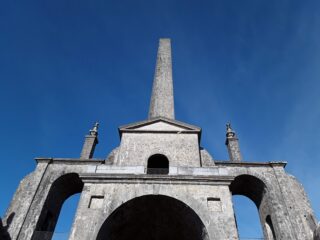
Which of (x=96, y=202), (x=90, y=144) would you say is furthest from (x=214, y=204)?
(x=90, y=144)

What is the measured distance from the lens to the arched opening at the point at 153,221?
37.8ft

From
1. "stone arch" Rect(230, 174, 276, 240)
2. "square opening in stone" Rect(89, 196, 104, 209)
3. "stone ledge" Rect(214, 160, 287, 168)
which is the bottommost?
"square opening in stone" Rect(89, 196, 104, 209)

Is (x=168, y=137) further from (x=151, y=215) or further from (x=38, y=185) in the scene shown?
(x=38, y=185)

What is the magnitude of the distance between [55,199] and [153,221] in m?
7.07

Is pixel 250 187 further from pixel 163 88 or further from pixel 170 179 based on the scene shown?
pixel 163 88

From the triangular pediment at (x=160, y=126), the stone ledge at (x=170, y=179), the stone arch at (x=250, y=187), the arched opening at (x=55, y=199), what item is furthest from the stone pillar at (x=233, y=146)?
the arched opening at (x=55, y=199)

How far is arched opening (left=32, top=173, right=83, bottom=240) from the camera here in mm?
15133

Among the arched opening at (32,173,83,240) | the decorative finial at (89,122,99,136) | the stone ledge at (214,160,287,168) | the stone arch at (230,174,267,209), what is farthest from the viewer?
the decorative finial at (89,122,99,136)

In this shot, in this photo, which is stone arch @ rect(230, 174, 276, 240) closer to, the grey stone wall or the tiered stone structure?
the tiered stone structure

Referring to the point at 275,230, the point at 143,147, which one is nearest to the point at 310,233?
the point at 275,230

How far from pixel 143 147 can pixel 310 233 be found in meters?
9.40

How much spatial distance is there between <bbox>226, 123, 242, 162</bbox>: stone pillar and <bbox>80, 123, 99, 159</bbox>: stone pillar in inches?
376

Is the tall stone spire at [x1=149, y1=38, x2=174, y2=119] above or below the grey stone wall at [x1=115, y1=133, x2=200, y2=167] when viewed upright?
above

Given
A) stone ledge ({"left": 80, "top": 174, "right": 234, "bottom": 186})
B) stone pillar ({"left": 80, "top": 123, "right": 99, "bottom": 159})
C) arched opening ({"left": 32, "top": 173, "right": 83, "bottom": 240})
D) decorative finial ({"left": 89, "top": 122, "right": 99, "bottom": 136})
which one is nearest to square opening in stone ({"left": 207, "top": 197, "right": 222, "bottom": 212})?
stone ledge ({"left": 80, "top": 174, "right": 234, "bottom": 186})
